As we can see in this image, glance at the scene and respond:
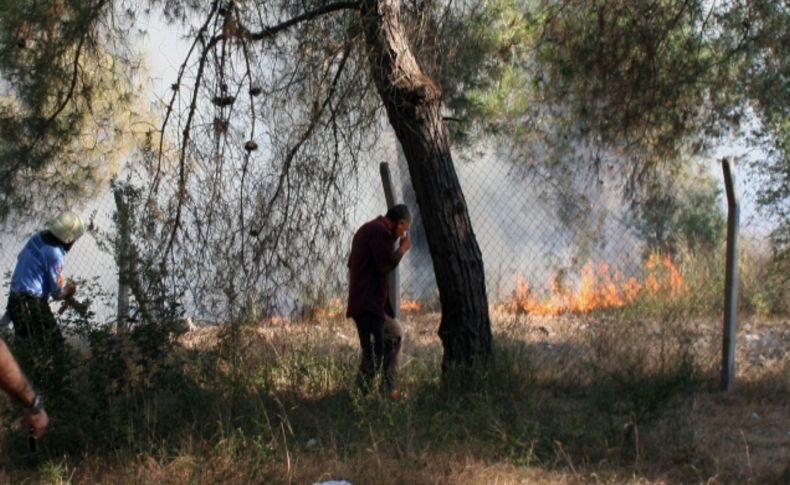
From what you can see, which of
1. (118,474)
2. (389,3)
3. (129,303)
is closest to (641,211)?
(389,3)

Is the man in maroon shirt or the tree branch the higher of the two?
the tree branch

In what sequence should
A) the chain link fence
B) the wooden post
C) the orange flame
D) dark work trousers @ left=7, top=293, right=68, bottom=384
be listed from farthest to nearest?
the orange flame
the chain link fence
the wooden post
dark work trousers @ left=7, top=293, right=68, bottom=384

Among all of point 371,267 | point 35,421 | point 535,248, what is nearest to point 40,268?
point 371,267

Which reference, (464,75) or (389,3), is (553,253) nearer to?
(464,75)

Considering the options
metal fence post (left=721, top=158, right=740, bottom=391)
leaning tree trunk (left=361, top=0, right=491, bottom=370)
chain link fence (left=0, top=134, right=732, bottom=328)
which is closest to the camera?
leaning tree trunk (left=361, top=0, right=491, bottom=370)

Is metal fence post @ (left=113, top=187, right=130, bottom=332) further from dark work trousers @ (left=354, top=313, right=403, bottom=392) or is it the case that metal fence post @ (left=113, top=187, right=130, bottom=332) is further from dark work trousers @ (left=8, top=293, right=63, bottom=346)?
dark work trousers @ (left=354, top=313, right=403, bottom=392)

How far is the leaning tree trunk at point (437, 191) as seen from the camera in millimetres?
7039

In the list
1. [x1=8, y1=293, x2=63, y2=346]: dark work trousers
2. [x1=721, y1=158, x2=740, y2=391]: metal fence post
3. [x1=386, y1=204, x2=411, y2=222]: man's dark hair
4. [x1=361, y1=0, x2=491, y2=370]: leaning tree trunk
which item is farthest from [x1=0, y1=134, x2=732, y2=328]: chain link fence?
[x1=8, y1=293, x2=63, y2=346]: dark work trousers

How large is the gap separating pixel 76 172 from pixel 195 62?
68.4 inches

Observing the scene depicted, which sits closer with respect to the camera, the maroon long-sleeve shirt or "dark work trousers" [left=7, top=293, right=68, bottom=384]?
"dark work trousers" [left=7, top=293, right=68, bottom=384]

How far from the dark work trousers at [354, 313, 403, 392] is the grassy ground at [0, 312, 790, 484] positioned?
0.66 feet

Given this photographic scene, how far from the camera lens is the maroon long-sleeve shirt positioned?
285 inches

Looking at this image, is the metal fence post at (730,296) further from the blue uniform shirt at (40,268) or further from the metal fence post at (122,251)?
the blue uniform shirt at (40,268)

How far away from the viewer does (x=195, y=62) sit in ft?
23.5
